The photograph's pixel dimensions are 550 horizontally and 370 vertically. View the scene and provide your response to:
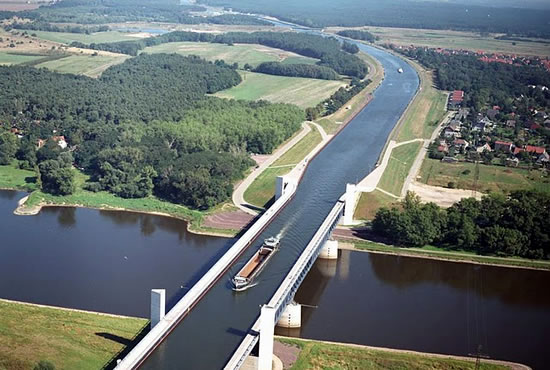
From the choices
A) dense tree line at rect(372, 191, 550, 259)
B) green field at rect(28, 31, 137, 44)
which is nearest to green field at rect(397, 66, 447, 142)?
dense tree line at rect(372, 191, 550, 259)

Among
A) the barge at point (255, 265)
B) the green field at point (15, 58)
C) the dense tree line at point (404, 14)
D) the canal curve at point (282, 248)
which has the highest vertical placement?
the dense tree line at point (404, 14)

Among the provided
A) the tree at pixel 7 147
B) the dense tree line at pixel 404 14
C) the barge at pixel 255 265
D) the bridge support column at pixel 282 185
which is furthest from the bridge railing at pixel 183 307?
the dense tree line at pixel 404 14

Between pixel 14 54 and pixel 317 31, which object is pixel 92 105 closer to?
pixel 14 54

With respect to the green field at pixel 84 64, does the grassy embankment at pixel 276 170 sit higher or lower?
lower

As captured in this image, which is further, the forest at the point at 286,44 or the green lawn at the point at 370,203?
the forest at the point at 286,44

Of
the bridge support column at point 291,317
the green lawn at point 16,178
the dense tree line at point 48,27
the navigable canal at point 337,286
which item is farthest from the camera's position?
the dense tree line at point 48,27

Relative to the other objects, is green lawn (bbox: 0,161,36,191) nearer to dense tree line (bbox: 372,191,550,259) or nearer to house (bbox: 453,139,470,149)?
dense tree line (bbox: 372,191,550,259)

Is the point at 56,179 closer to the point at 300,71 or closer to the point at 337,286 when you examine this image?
the point at 337,286

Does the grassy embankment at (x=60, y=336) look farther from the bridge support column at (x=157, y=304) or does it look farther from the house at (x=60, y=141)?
the house at (x=60, y=141)
